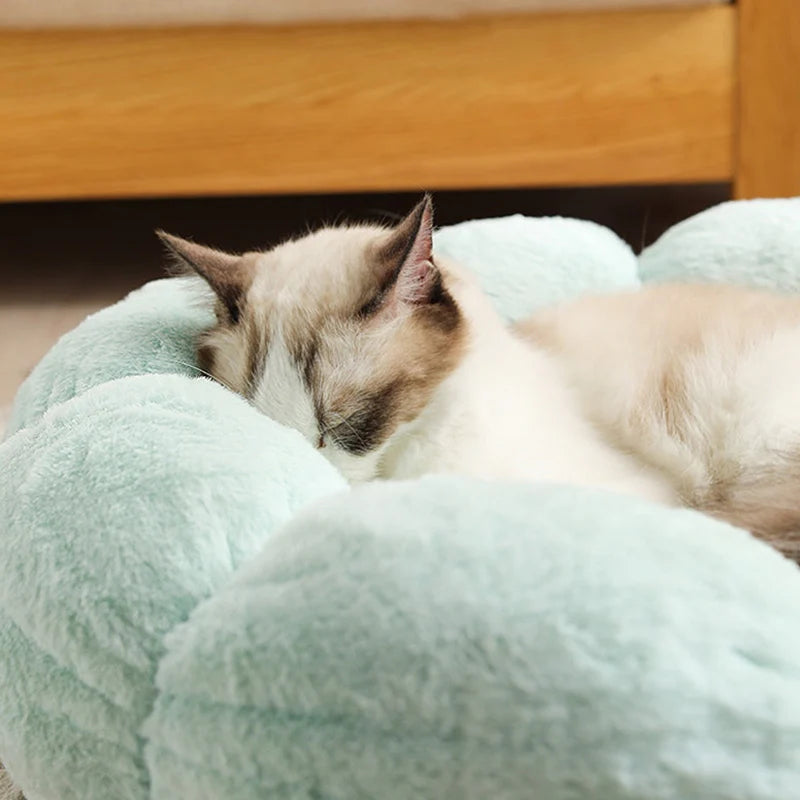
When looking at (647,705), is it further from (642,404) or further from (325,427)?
(642,404)

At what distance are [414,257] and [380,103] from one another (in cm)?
113

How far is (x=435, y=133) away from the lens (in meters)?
1.98

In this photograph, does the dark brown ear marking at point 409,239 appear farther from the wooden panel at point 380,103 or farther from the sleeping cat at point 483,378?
the wooden panel at point 380,103

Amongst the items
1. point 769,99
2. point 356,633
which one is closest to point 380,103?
point 769,99

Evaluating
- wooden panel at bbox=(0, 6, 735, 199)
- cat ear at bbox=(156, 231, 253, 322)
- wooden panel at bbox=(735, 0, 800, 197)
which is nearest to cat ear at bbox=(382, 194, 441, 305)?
cat ear at bbox=(156, 231, 253, 322)

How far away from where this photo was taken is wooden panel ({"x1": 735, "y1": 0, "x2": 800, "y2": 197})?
1.92m

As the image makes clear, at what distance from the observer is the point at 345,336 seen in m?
0.93

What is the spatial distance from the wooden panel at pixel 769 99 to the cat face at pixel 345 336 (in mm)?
1211

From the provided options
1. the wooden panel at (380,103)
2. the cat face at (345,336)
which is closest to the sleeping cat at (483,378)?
the cat face at (345,336)

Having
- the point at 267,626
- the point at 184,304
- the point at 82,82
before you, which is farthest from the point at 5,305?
the point at 267,626

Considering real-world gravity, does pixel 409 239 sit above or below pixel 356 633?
above

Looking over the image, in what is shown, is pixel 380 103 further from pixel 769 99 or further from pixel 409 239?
pixel 409 239

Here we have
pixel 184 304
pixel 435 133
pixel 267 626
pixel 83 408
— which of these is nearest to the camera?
pixel 267 626

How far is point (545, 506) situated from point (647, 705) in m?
0.16
